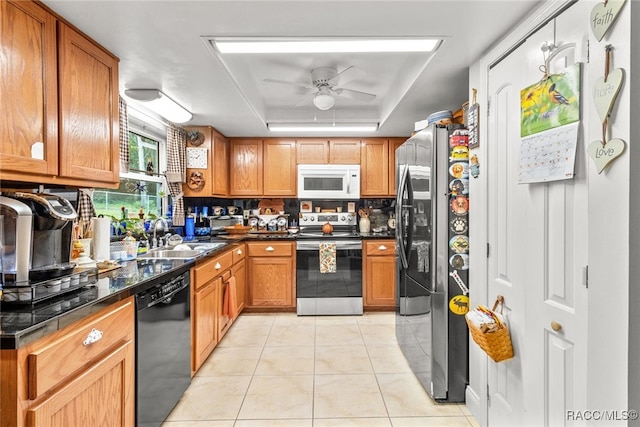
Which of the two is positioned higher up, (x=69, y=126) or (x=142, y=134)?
(x=142, y=134)

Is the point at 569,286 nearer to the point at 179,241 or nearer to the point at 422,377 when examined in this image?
the point at 422,377

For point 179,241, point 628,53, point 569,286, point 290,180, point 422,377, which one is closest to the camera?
point 628,53

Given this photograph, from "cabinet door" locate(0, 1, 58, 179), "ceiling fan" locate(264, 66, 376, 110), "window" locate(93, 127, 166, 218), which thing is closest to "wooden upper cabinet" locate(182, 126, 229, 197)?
"window" locate(93, 127, 166, 218)

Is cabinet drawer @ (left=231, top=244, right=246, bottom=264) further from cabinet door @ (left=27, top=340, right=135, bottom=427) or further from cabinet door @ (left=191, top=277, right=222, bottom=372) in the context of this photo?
cabinet door @ (left=27, top=340, right=135, bottom=427)

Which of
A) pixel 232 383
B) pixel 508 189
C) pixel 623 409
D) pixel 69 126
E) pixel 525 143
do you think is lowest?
pixel 232 383

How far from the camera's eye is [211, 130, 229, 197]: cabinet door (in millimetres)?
3574

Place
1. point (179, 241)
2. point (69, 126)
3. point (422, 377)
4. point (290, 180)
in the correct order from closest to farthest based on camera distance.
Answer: point (69, 126), point (422, 377), point (179, 241), point (290, 180)

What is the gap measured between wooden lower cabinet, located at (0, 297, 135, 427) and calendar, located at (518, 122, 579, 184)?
1.84 meters

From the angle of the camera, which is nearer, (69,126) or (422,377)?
(69,126)

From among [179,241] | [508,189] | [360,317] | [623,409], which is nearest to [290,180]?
[179,241]

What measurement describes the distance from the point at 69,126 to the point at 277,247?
238 cm

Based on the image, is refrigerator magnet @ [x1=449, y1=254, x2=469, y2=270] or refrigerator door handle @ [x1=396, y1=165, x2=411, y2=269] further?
refrigerator door handle @ [x1=396, y1=165, x2=411, y2=269]

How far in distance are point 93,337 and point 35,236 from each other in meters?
0.49

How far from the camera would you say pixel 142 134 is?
308 centimetres
